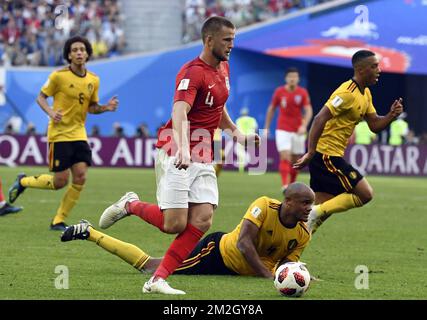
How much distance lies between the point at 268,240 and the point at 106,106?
15.0 ft

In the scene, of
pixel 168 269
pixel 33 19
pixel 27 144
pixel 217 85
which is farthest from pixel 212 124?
pixel 33 19

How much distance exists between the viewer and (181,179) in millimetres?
8516

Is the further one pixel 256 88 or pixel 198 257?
pixel 256 88

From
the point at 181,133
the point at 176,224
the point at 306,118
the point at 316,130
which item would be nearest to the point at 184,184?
the point at 176,224

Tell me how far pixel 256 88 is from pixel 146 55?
3940mm

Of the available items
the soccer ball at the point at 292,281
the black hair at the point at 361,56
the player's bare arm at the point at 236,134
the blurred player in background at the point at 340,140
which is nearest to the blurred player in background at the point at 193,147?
the player's bare arm at the point at 236,134

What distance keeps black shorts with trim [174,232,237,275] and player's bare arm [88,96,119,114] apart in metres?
3.80

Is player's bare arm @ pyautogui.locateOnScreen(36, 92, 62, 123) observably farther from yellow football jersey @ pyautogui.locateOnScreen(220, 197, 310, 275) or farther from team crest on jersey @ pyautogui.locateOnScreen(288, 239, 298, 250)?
team crest on jersey @ pyautogui.locateOnScreen(288, 239, 298, 250)

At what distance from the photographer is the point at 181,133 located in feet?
27.1

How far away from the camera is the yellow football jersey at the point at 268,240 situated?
359 inches

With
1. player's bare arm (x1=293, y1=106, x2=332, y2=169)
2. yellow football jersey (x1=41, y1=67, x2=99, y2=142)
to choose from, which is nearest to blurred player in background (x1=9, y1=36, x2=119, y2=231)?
yellow football jersey (x1=41, y1=67, x2=99, y2=142)
